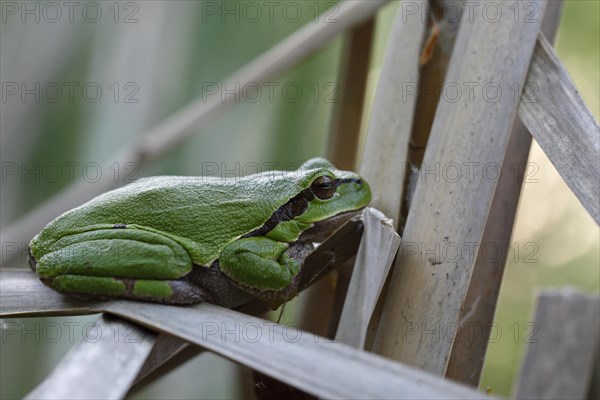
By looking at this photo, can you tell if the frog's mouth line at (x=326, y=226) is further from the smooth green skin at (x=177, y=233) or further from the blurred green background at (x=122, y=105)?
the blurred green background at (x=122, y=105)

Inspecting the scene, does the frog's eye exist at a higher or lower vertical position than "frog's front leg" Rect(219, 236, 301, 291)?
higher

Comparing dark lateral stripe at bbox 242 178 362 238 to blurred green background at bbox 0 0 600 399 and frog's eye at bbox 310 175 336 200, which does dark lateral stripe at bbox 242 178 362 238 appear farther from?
blurred green background at bbox 0 0 600 399

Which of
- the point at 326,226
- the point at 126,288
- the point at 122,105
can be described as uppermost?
the point at 122,105

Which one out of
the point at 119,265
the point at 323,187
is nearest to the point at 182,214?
the point at 119,265

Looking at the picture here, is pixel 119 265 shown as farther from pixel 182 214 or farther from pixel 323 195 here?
pixel 323 195

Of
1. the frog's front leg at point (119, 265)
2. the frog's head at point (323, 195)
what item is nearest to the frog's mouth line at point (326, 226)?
the frog's head at point (323, 195)

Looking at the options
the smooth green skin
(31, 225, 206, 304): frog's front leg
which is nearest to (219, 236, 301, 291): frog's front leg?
the smooth green skin

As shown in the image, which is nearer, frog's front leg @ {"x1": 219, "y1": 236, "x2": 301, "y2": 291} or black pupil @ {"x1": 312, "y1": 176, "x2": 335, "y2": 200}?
frog's front leg @ {"x1": 219, "y1": 236, "x2": 301, "y2": 291}

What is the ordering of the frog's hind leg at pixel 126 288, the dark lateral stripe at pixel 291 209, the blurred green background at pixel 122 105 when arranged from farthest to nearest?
the blurred green background at pixel 122 105 → the dark lateral stripe at pixel 291 209 → the frog's hind leg at pixel 126 288
